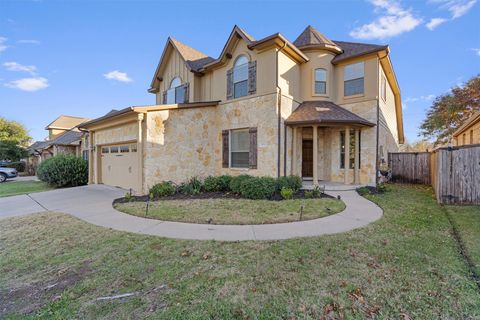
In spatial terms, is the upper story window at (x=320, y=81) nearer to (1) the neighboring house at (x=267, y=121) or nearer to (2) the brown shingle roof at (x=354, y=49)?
(1) the neighboring house at (x=267, y=121)

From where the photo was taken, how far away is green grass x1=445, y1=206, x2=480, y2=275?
395 centimetres

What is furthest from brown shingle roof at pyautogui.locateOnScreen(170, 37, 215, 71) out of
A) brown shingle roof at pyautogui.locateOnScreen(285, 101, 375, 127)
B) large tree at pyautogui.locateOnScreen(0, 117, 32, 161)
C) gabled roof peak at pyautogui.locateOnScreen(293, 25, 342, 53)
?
large tree at pyautogui.locateOnScreen(0, 117, 32, 161)

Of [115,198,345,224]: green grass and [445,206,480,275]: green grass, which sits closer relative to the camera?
[445,206,480,275]: green grass

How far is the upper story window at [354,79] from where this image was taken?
11.5 metres

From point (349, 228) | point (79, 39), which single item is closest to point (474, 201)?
point (349, 228)

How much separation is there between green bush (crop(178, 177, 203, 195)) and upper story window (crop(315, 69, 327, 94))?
7.61 m

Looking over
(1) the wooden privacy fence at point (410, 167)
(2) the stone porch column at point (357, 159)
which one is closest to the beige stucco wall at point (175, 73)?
(2) the stone porch column at point (357, 159)

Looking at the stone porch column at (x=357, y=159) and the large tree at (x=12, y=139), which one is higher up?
the large tree at (x=12, y=139)

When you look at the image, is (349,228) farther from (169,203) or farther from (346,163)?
(346,163)

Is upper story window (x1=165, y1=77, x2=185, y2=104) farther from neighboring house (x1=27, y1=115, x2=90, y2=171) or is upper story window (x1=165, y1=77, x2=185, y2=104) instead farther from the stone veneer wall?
neighboring house (x1=27, y1=115, x2=90, y2=171)

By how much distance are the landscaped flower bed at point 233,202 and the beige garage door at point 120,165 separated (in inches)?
83.9

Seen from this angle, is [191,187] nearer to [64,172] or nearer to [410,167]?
[64,172]

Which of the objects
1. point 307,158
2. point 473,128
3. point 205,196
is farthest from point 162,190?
point 473,128

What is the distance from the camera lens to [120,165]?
11891mm
